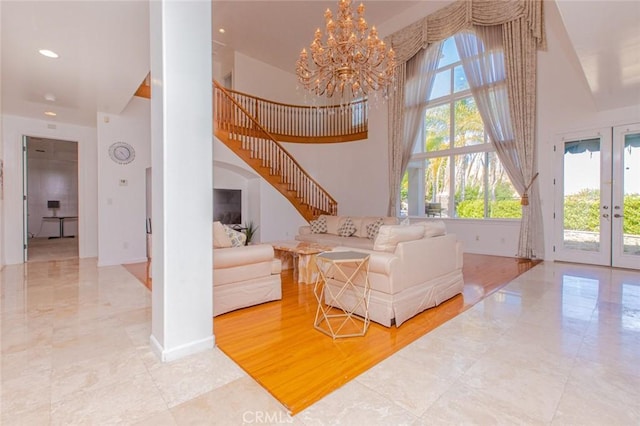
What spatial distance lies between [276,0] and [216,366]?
7.81m

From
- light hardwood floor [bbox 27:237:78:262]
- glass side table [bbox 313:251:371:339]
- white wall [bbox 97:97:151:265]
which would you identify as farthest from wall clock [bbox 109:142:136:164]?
glass side table [bbox 313:251:371:339]

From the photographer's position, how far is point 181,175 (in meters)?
2.09

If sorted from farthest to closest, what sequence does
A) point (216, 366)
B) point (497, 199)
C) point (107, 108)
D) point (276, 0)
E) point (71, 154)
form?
point (71, 154), point (276, 0), point (497, 199), point (107, 108), point (216, 366)

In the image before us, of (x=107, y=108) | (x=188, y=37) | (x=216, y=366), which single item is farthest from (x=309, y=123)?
(x=216, y=366)

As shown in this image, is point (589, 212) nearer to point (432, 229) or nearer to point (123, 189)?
point (432, 229)

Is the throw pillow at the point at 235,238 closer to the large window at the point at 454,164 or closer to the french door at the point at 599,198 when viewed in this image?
the large window at the point at 454,164

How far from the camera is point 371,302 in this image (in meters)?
2.83

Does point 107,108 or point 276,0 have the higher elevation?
point 276,0

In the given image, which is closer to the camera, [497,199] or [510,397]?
[510,397]

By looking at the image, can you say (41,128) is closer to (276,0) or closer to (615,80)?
(276,0)

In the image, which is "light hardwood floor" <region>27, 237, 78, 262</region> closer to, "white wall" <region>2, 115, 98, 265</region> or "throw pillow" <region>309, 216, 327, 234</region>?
"white wall" <region>2, 115, 98, 265</region>

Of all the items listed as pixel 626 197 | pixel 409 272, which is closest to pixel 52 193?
pixel 409 272

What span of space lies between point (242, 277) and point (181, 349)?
3.57 feet

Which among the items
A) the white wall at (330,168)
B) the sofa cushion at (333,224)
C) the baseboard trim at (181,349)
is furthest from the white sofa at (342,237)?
the baseboard trim at (181,349)
